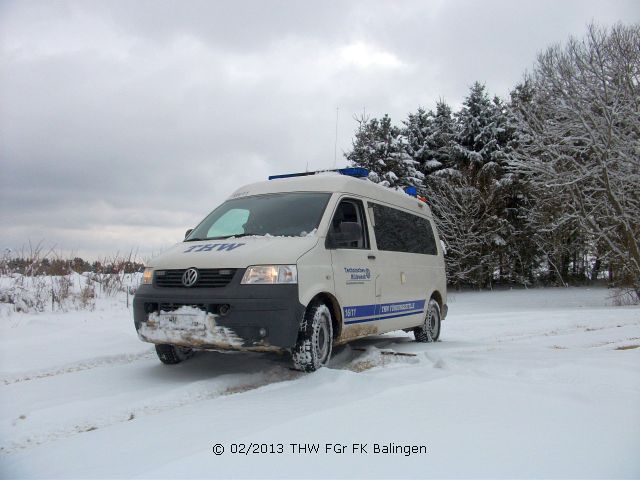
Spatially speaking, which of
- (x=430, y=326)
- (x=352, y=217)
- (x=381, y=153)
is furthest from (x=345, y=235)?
(x=381, y=153)

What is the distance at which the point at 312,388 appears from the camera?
4.30 meters

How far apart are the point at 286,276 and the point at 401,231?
3.12 metres

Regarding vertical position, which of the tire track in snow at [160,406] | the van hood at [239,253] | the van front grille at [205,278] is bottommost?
the tire track in snow at [160,406]

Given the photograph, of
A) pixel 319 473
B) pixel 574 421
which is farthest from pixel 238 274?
pixel 574 421

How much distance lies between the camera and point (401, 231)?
7535 mm

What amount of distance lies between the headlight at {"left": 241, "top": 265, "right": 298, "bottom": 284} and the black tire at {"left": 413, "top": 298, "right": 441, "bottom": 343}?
151 inches

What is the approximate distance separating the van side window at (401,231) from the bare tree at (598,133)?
35.8ft

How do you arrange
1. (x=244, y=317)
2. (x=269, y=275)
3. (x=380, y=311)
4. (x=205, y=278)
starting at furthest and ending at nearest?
(x=380, y=311)
(x=205, y=278)
(x=269, y=275)
(x=244, y=317)

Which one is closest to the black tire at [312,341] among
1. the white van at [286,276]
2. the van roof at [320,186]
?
the white van at [286,276]

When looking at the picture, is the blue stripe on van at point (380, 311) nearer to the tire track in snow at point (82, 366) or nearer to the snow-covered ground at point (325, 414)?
the snow-covered ground at point (325, 414)

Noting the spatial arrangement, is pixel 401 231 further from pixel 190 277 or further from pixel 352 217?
pixel 190 277

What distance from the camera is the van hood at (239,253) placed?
4.89m

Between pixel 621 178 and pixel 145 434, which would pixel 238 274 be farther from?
pixel 621 178

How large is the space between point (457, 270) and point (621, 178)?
12.1 metres
